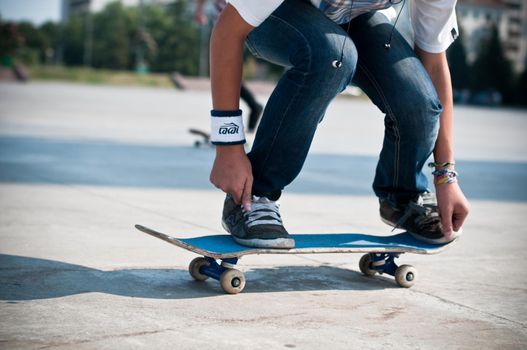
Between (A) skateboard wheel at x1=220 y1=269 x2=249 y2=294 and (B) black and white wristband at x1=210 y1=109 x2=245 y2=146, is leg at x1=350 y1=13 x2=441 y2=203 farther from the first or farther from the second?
(A) skateboard wheel at x1=220 y1=269 x2=249 y2=294

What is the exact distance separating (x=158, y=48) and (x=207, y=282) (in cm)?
9388

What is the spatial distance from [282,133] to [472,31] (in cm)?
12462

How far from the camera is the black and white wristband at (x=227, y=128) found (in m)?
2.49

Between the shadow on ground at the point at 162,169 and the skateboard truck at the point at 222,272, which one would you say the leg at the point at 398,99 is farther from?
the shadow on ground at the point at 162,169

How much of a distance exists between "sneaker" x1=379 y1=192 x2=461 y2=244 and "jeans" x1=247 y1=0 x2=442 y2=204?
0.06 m

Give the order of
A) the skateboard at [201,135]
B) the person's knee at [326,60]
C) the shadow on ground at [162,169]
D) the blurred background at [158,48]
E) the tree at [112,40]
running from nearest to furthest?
the person's knee at [326,60]
the shadow on ground at [162,169]
the skateboard at [201,135]
the blurred background at [158,48]
the tree at [112,40]

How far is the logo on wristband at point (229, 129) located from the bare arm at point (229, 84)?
48mm

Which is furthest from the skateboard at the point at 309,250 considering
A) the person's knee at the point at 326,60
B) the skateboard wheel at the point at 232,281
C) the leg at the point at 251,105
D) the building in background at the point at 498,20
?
the building in background at the point at 498,20

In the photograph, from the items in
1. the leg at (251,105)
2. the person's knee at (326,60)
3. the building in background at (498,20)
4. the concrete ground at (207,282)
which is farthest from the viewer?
the building in background at (498,20)

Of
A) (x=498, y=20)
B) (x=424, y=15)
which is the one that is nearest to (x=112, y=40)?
(x=498, y=20)

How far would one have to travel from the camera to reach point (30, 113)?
10.7 meters

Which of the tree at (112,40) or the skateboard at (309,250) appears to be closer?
the skateboard at (309,250)

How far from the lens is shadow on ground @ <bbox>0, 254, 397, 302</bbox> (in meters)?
2.35

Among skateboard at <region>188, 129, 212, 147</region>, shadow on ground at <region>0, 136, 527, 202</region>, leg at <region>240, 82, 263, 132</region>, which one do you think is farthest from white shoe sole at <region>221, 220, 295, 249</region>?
leg at <region>240, 82, 263, 132</region>
